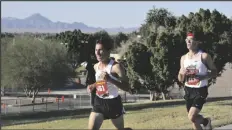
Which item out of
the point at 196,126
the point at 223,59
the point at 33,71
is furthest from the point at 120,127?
the point at 33,71

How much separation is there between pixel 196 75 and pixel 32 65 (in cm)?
4940

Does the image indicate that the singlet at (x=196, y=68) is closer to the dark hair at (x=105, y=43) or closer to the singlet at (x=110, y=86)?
the singlet at (x=110, y=86)

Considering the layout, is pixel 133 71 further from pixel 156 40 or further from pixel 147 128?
pixel 147 128

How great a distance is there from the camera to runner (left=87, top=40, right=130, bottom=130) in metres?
6.23

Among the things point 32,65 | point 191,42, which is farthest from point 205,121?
point 32,65

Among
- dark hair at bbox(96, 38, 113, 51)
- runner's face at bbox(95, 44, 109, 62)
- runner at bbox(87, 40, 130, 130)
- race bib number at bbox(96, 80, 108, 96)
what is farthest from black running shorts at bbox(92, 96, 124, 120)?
dark hair at bbox(96, 38, 113, 51)

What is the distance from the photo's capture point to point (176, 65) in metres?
34.2

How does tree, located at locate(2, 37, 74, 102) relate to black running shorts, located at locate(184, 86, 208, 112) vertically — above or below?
below

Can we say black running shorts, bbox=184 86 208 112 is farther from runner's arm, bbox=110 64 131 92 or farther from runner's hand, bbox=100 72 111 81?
runner's hand, bbox=100 72 111 81

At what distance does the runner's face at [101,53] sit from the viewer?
20.4 feet

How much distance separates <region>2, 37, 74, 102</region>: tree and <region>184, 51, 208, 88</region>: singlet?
48613 millimetres

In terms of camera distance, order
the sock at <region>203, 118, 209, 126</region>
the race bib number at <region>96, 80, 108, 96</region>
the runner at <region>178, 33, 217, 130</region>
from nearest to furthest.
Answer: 1. the race bib number at <region>96, 80, 108, 96</region>
2. the runner at <region>178, 33, 217, 130</region>
3. the sock at <region>203, 118, 209, 126</region>

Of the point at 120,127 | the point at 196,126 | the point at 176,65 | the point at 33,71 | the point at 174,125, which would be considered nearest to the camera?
the point at 120,127

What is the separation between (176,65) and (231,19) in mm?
7839
